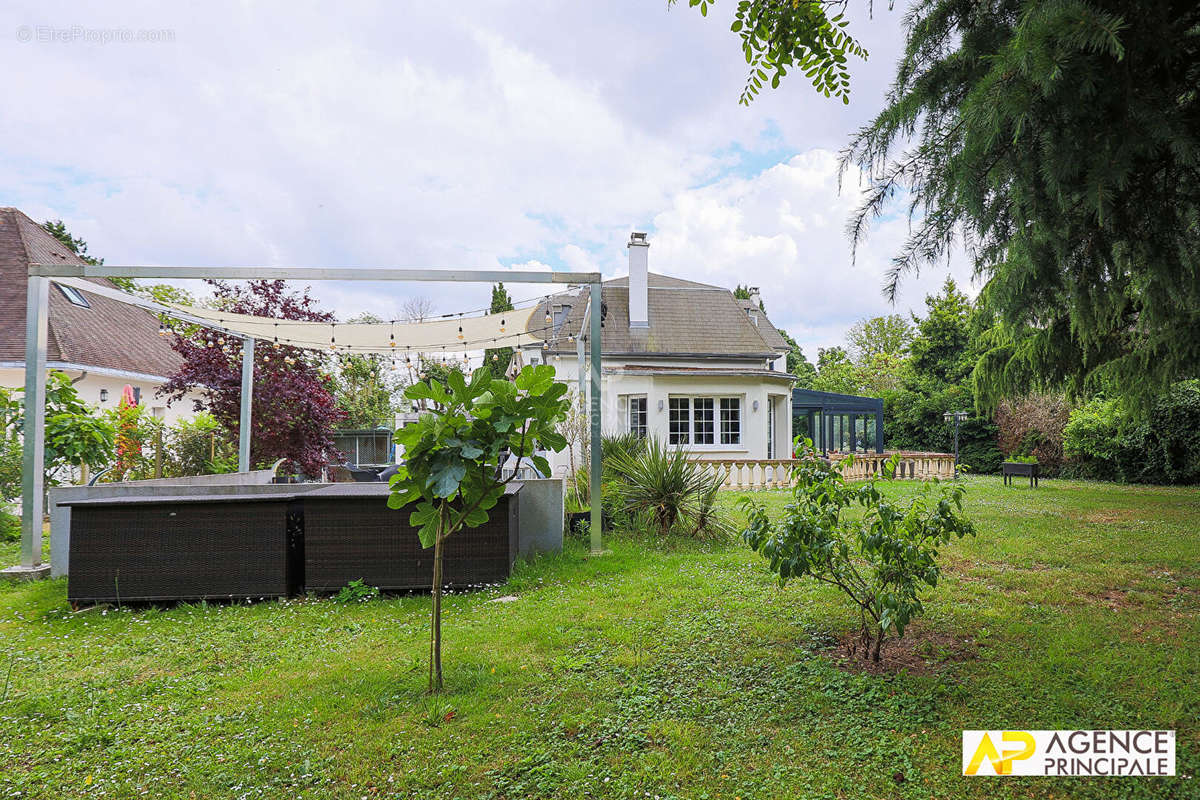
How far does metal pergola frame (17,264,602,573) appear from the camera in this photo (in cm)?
553

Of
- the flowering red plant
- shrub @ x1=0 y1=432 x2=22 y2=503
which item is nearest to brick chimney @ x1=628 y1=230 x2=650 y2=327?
the flowering red plant

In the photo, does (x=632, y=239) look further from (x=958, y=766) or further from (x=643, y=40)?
(x=958, y=766)

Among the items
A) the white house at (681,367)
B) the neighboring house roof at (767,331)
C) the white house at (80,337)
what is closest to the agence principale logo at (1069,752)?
the white house at (681,367)

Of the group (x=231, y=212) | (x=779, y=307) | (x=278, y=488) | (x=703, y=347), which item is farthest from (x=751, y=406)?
(x=779, y=307)

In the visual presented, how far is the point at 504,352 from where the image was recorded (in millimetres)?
30344

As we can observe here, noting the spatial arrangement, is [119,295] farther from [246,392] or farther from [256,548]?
[256,548]

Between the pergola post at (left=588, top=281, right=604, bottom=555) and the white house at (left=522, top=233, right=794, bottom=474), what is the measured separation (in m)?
7.62

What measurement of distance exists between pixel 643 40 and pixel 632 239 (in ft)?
47.0

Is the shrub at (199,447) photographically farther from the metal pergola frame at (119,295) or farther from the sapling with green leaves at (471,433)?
the sapling with green leaves at (471,433)

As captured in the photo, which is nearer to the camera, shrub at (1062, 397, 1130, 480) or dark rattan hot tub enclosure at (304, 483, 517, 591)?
dark rattan hot tub enclosure at (304, 483, 517, 591)

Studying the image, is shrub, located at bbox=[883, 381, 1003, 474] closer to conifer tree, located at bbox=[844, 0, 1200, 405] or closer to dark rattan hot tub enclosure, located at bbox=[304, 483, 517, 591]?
conifer tree, located at bbox=[844, 0, 1200, 405]

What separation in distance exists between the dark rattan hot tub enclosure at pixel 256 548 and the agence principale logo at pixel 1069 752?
3.71 metres

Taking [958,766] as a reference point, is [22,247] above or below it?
above

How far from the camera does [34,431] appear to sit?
18.1ft
